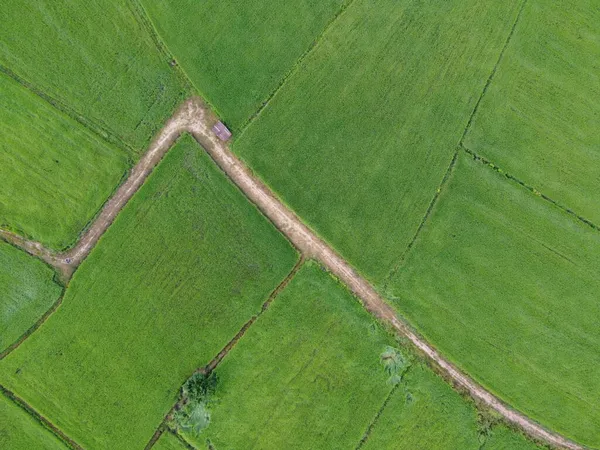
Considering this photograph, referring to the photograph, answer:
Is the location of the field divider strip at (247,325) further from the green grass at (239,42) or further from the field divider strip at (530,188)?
the field divider strip at (530,188)

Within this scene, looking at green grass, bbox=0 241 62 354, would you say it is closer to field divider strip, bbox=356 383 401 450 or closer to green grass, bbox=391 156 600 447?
field divider strip, bbox=356 383 401 450

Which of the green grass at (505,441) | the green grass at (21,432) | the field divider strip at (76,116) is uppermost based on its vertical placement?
the field divider strip at (76,116)

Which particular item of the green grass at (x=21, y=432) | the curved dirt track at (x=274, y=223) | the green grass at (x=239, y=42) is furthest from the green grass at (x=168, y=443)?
the green grass at (x=239, y=42)

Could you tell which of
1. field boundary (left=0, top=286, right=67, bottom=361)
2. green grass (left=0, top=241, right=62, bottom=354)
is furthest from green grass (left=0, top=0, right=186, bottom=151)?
field boundary (left=0, top=286, right=67, bottom=361)

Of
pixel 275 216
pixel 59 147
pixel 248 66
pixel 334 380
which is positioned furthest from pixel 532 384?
pixel 59 147

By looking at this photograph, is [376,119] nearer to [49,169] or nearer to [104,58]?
[104,58]

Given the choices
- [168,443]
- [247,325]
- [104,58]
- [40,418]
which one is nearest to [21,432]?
[40,418]
